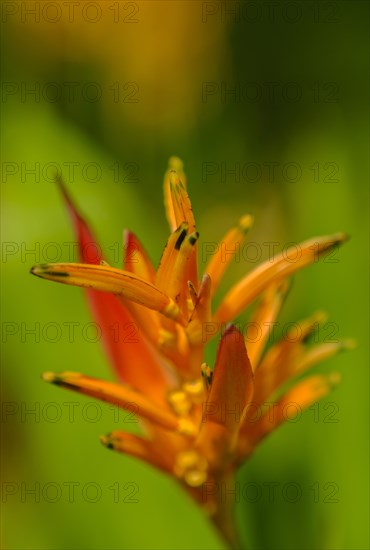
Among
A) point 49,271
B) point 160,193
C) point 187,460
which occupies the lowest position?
point 187,460

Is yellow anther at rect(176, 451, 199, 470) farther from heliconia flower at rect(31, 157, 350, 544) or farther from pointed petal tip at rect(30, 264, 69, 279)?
pointed petal tip at rect(30, 264, 69, 279)

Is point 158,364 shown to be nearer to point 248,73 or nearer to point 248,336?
point 248,336

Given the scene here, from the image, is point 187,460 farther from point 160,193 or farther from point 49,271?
point 160,193

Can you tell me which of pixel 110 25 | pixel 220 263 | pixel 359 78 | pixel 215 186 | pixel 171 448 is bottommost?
pixel 171 448

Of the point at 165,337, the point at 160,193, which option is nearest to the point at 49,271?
the point at 165,337

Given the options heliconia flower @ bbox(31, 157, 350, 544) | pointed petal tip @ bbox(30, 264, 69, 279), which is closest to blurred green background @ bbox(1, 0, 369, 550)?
heliconia flower @ bbox(31, 157, 350, 544)

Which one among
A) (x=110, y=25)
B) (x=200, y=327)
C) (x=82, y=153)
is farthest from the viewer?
(x=110, y=25)

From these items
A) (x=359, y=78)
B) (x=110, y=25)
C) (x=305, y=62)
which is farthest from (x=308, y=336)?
(x=110, y=25)
